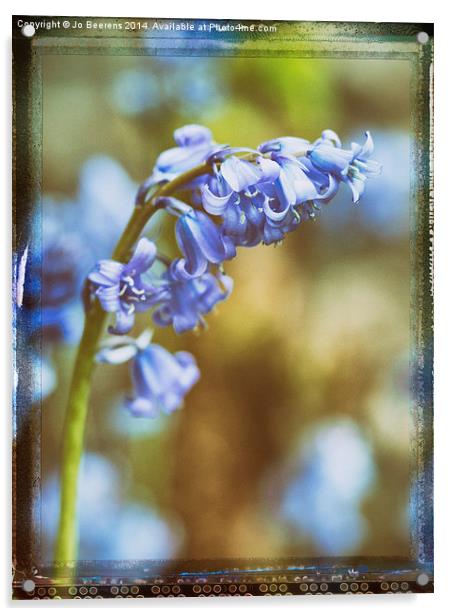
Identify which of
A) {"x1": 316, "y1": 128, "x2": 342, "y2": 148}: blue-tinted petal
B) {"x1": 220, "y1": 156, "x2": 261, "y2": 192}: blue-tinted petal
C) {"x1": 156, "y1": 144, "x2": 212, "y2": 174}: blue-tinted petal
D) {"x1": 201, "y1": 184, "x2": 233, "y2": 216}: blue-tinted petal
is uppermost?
{"x1": 316, "y1": 128, "x2": 342, "y2": 148}: blue-tinted petal

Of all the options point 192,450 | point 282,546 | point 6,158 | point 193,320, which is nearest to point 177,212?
point 193,320

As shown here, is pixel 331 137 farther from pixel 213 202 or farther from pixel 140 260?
pixel 140 260

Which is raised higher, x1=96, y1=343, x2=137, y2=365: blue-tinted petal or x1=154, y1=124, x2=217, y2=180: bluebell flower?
x1=154, y1=124, x2=217, y2=180: bluebell flower

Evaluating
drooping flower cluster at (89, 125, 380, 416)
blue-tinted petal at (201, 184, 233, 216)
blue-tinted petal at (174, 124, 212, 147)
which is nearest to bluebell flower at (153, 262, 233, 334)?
drooping flower cluster at (89, 125, 380, 416)

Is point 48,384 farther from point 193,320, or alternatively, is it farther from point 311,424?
point 311,424

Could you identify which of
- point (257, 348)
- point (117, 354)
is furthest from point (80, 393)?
point (257, 348)

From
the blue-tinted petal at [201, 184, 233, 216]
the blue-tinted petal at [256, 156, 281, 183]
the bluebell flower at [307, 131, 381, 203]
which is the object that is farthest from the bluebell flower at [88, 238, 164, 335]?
the bluebell flower at [307, 131, 381, 203]

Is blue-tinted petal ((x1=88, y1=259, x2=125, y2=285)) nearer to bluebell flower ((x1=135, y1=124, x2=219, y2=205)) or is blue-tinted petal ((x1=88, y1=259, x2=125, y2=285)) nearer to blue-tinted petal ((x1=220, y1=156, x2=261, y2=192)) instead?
bluebell flower ((x1=135, y1=124, x2=219, y2=205))
